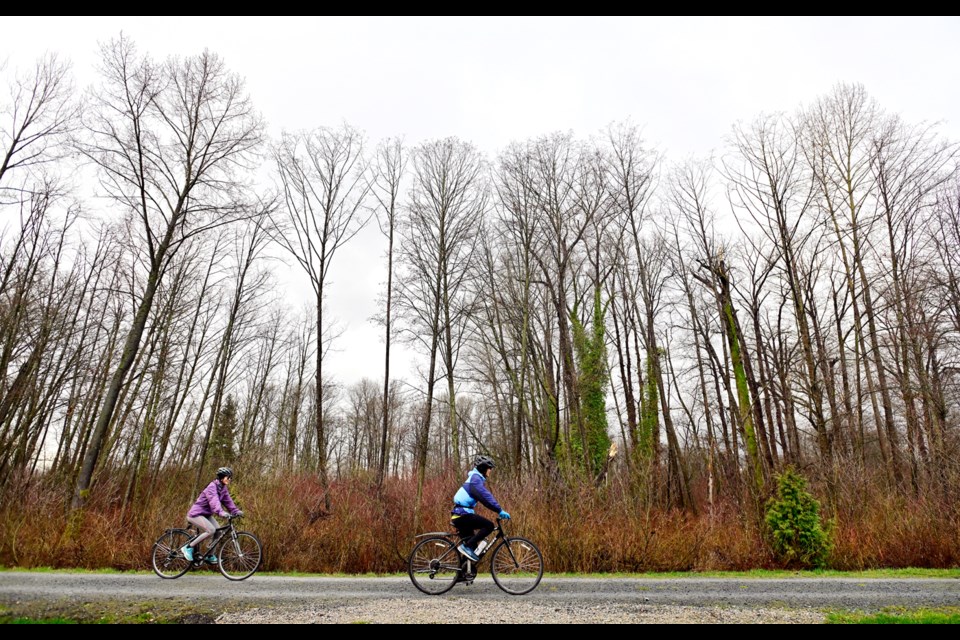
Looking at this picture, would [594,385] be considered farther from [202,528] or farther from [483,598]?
[202,528]

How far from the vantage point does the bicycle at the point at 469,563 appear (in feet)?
24.7

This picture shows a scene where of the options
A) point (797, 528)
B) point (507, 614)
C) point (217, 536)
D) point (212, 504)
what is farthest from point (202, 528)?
point (797, 528)

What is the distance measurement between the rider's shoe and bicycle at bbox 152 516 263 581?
13.3 feet

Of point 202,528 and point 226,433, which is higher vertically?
point 226,433

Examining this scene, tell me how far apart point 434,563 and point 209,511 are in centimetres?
445

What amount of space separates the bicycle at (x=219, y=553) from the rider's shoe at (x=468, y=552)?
4.05m

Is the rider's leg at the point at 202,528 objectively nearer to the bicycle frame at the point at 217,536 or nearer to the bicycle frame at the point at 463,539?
the bicycle frame at the point at 217,536

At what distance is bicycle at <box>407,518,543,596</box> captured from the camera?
24.7 ft

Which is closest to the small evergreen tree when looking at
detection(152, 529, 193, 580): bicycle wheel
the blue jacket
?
detection(152, 529, 193, 580): bicycle wheel

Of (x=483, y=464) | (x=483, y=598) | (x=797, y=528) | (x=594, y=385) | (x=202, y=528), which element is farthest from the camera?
(x=594, y=385)

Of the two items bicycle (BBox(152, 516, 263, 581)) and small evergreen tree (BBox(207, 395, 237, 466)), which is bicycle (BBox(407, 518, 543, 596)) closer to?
bicycle (BBox(152, 516, 263, 581))

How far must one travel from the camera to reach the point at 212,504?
8.83m

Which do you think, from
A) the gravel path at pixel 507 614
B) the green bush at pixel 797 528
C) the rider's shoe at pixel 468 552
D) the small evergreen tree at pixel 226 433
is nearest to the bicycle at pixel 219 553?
the gravel path at pixel 507 614
